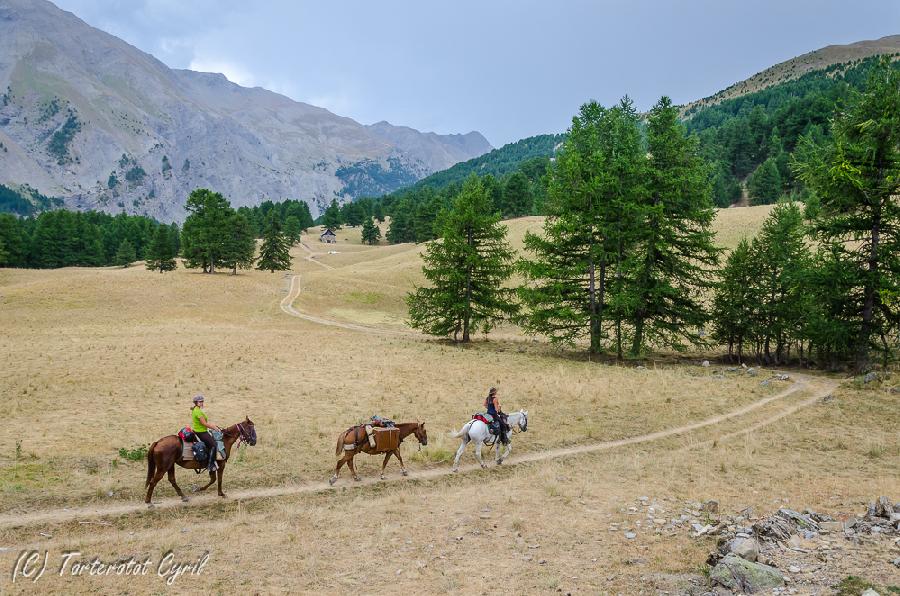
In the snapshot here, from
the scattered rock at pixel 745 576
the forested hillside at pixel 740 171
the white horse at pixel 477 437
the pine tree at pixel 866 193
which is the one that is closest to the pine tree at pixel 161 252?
the forested hillside at pixel 740 171

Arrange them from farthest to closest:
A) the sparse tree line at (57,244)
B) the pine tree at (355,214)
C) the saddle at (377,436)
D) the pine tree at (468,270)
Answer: the pine tree at (355,214), the sparse tree line at (57,244), the pine tree at (468,270), the saddle at (377,436)

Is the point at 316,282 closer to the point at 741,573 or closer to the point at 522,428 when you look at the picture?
the point at 522,428

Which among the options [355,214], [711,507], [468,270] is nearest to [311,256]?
[355,214]

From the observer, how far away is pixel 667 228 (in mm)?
31953

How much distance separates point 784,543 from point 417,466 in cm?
1011

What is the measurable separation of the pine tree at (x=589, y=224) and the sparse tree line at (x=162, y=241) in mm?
54251

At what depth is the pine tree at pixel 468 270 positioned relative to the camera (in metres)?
40.2

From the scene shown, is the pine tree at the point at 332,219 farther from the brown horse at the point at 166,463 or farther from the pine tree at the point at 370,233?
the brown horse at the point at 166,463

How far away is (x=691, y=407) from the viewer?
22.9m

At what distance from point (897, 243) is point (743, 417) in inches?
531

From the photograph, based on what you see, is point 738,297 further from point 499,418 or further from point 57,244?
point 57,244

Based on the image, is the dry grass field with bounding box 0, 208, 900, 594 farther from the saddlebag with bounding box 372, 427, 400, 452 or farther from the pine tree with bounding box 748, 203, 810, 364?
the pine tree with bounding box 748, 203, 810, 364

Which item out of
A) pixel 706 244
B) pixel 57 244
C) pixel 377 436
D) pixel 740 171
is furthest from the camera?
pixel 740 171

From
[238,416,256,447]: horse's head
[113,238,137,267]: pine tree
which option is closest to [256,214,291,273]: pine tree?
[113,238,137,267]: pine tree
